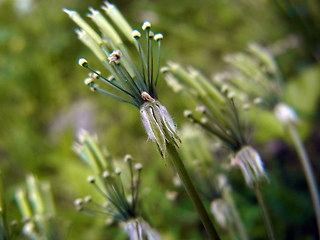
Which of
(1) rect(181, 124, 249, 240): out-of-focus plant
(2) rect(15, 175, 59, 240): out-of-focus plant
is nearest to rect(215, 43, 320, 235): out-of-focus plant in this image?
(1) rect(181, 124, 249, 240): out-of-focus plant

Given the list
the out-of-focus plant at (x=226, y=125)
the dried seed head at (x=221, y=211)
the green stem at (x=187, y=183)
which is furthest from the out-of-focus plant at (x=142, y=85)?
the dried seed head at (x=221, y=211)

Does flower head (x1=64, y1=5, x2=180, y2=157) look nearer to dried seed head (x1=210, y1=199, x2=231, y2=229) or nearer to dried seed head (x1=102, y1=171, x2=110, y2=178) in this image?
dried seed head (x1=102, y1=171, x2=110, y2=178)

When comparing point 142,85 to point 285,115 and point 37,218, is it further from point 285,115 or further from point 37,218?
point 285,115

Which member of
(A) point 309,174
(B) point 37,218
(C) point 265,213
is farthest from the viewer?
(A) point 309,174

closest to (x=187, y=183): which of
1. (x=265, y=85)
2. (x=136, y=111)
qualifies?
(x=265, y=85)

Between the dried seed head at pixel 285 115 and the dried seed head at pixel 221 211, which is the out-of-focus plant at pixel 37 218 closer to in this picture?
the dried seed head at pixel 221 211
